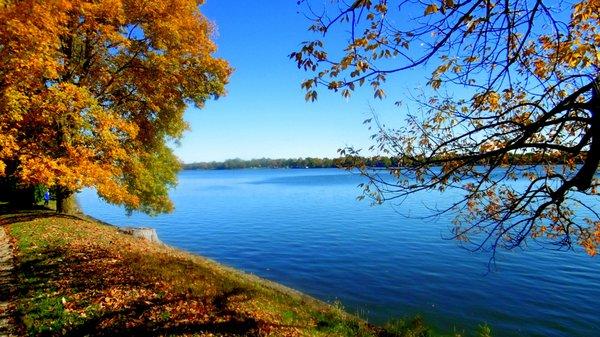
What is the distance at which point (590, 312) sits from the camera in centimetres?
1631

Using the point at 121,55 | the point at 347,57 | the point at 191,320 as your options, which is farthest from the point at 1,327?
the point at 121,55

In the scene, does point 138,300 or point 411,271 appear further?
point 411,271

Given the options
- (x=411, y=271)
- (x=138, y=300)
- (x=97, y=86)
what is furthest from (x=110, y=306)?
(x=411, y=271)

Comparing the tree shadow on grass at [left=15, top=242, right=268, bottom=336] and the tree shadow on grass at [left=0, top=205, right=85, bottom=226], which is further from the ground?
the tree shadow on grass at [left=0, top=205, right=85, bottom=226]

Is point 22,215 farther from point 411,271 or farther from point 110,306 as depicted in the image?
point 411,271

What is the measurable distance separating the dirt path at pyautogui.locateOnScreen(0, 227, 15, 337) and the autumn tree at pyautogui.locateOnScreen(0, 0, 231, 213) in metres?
2.63

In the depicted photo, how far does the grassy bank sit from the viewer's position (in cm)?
902

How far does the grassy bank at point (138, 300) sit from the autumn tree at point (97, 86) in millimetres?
3240

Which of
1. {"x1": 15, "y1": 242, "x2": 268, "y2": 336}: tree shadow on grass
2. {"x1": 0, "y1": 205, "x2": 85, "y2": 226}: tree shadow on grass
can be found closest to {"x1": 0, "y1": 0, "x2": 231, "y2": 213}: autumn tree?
{"x1": 0, "y1": 205, "x2": 85, "y2": 226}: tree shadow on grass

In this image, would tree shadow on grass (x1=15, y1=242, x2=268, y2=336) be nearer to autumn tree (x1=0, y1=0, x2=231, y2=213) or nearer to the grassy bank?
the grassy bank

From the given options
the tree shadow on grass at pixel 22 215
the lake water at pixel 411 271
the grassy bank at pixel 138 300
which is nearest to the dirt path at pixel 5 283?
the grassy bank at pixel 138 300

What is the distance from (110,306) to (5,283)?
3.84 meters

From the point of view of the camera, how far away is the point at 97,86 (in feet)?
68.2

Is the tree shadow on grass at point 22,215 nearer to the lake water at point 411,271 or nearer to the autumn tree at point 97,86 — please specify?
the autumn tree at point 97,86
